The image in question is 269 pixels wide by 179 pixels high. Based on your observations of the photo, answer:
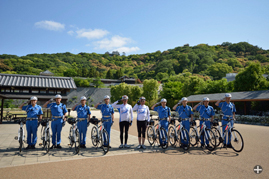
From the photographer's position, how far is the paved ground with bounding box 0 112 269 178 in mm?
4527

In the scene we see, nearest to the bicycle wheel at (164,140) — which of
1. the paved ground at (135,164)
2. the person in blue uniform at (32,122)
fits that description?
the paved ground at (135,164)

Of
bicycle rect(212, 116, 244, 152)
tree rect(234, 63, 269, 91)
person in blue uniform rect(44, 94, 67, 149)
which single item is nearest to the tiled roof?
person in blue uniform rect(44, 94, 67, 149)

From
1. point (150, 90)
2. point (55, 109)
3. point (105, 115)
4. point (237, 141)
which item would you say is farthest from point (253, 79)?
point (55, 109)

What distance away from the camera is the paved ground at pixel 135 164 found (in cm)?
453

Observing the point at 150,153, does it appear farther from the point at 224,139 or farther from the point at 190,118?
the point at 224,139

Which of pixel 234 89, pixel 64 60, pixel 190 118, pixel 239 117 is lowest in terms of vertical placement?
pixel 239 117

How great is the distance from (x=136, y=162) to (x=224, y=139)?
3.77m

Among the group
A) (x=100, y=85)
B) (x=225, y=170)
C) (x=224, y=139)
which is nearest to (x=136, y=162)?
A: (x=225, y=170)

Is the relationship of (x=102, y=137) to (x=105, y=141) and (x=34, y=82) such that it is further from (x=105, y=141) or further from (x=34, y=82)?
(x=34, y=82)

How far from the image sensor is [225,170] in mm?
4840

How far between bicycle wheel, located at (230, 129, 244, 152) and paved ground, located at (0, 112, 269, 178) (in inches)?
8.6

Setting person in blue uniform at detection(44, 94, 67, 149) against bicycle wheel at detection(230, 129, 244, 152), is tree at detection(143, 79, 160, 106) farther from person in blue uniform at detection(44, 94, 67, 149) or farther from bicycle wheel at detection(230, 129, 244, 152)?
person in blue uniform at detection(44, 94, 67, 149)

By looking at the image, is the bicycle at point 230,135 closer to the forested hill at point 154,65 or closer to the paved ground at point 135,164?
the paved ground at point 135,164

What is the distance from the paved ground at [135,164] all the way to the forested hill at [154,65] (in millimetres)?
80920
